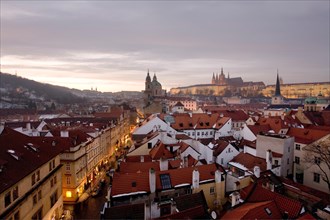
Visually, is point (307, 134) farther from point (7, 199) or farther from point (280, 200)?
point (7, 199)

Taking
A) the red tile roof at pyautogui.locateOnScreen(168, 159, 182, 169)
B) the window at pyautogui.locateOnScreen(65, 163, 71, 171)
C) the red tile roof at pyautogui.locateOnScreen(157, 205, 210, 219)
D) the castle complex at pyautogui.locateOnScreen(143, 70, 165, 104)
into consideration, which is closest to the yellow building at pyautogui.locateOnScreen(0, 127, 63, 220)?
the window at pyautogui.locateOnScreen(65, 163, 71, 171)

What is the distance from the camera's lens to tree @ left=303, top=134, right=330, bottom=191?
104 feet

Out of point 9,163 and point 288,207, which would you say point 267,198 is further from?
point 9,163

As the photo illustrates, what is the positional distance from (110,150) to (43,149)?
104ft

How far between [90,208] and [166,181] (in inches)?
566

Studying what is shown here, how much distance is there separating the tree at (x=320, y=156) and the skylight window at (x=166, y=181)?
60.6 ft

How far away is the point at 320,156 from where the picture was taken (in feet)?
108

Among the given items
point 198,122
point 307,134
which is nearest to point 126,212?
point 307,134

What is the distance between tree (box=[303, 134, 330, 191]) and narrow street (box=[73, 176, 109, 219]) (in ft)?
87.6

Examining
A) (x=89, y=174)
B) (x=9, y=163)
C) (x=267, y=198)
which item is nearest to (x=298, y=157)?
(x=267, y=198)

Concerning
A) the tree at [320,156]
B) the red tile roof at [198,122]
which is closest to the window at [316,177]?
the tree at [320,156]

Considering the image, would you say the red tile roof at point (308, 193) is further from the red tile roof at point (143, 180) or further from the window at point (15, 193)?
the window at point (15, 193)

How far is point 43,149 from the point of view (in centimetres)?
2842

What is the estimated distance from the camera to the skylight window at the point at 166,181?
81.8 feet
